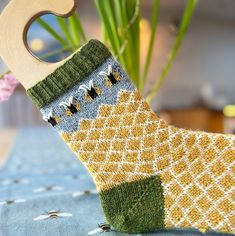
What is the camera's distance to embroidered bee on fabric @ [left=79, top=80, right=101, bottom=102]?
46 centimetres

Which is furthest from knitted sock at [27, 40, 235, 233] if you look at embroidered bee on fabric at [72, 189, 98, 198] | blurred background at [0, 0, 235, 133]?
blurred background at [0, 0, 235, 133]

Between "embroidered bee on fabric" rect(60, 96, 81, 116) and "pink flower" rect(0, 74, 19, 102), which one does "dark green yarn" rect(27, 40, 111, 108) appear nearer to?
"embroidered bee on fabric" rect(60, 96, 81, 116)

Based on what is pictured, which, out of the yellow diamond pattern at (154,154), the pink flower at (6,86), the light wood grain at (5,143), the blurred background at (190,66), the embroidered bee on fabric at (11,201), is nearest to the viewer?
the yellow diamond pattern at (154,154)

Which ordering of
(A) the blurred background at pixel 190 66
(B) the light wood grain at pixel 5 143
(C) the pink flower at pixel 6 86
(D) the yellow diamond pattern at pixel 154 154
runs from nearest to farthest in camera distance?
(D) the yellow diamond pattern at pixel 154 154 < (C) the pink flower at pixel 6 86 < (B) the light wood grain at pixel 5 143 < (A) the blurred background at pixel 190 66

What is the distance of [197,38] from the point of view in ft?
17.1

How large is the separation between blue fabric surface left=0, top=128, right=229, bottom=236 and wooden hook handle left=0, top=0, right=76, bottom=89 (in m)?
0.19

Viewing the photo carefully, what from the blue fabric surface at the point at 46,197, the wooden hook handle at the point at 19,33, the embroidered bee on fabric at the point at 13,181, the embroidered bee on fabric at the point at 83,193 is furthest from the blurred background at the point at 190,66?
the wooden hook handle at the point at 19,33

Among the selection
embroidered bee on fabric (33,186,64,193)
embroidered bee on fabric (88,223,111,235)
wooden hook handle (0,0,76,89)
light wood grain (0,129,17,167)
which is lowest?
embroidered bee on fabric (88,223,111,235)

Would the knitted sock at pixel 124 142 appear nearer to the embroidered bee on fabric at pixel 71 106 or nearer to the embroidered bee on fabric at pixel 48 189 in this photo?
the embroidered bee on fabric at pixel 71 106

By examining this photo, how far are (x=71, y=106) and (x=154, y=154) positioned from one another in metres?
0.12

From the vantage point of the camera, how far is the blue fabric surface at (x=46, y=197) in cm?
46

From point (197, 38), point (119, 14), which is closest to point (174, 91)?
point (197, 38)

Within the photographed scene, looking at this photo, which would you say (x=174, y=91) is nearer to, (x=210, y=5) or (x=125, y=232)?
(x=210, y=5)

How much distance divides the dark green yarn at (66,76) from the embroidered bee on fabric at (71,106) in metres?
0.02
